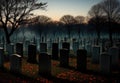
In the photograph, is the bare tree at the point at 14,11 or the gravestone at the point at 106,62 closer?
the gravestone at the point at 106,62

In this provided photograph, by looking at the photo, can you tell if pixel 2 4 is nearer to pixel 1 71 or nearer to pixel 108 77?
pixel 1 71

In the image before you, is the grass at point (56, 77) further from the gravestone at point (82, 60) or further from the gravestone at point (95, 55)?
the gravestone at point (95, 55)

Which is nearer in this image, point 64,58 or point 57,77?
point 57,77

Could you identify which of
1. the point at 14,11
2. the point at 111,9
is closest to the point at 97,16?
the point at 111,9

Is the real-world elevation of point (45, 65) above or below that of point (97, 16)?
below

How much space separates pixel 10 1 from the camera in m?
28.0

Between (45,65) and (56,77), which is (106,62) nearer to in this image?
(56,77)

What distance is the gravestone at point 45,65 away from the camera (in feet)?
42.7

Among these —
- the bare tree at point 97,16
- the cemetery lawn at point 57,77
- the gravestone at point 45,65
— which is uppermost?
the bare tree at point 97,16

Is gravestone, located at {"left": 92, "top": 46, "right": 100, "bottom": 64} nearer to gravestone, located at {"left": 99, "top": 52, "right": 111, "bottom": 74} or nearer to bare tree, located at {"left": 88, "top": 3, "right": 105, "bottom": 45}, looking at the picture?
gravestone, located at {"left": 99, "top": 52, "right": 111, "bottom": 74}

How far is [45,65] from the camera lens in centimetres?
1311

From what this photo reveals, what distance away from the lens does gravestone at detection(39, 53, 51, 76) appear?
13016mm

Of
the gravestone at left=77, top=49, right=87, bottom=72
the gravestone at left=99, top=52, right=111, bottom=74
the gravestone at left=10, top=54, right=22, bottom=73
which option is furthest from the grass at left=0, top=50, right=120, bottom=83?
the gravestone at left=77, top=49, right=87, bottom=72

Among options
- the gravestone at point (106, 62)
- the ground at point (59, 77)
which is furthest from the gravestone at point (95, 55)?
the gravestone at point (106, 62)
